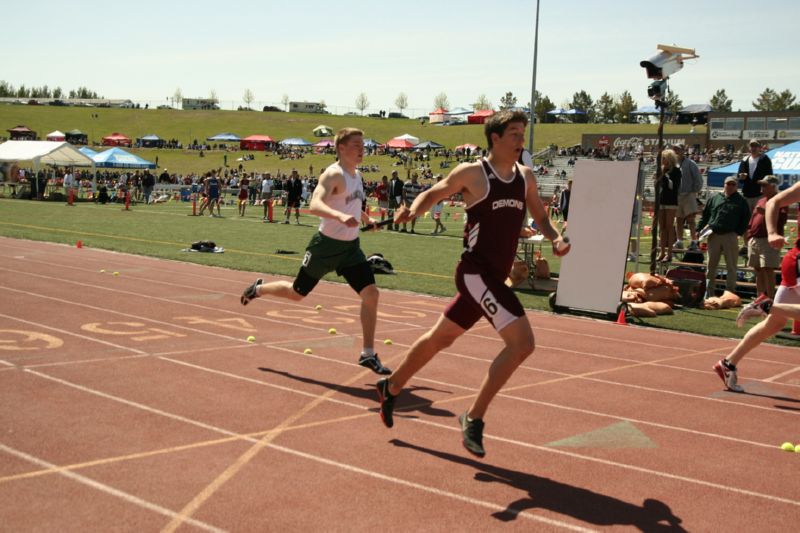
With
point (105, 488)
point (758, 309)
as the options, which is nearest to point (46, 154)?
point (758, 309)

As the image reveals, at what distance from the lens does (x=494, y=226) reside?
5.36 metres

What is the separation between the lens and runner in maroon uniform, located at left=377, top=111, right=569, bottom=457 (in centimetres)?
520

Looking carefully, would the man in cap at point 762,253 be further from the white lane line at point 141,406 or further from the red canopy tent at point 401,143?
the red canopy tent at point 401,143

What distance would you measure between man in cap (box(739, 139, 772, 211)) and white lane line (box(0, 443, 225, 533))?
1367 cm

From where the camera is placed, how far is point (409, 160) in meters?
86.1

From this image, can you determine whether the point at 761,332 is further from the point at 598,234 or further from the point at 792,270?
the point at 598,234

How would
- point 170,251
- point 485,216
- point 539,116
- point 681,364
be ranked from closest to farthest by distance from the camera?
point 485,216 → point 681,364 → point 170,251 → point 539,116

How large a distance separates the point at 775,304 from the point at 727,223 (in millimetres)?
6714

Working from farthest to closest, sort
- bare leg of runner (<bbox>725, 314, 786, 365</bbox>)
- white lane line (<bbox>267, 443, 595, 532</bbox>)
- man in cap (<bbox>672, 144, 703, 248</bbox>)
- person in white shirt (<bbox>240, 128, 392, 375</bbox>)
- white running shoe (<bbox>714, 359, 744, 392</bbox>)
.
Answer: man in cap (<bbox>672, 144, 703, 248</bbox>) < white running shoe (<bbox>714, 359, 744, 392</bbox>) < person in white shirt (<bbox>240, 128, 392, 375</bbox>) < bare leg of runner (<bbox>725, 314, 786, 365</bbox>) < white lane line (<bbox>267, 443, 595, 532</bbox>)

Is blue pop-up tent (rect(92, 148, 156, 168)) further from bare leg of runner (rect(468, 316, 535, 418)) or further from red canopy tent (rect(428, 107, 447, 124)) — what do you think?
red canopy tent (rect(428, 107, 447, 124))

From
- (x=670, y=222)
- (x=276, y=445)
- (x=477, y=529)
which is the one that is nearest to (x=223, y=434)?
(x=276, y=445)

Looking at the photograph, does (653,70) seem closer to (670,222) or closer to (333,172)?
(670,222)

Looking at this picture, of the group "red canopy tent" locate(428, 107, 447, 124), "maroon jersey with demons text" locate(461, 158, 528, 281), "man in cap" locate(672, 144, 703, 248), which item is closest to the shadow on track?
"maroon jersey with demons text" locate(461, 158, 528, 281)

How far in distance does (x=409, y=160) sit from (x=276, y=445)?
81.6m
